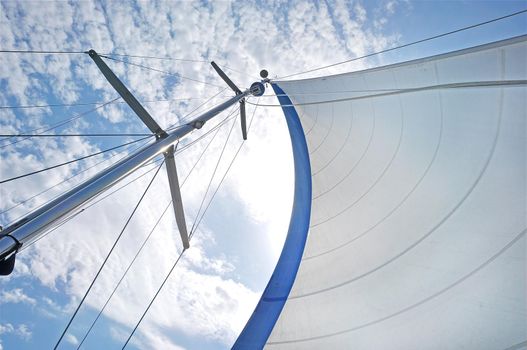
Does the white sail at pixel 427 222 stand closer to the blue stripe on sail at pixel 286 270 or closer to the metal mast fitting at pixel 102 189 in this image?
the blue stripe on sail at pixel 286 270

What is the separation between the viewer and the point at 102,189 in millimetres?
2074

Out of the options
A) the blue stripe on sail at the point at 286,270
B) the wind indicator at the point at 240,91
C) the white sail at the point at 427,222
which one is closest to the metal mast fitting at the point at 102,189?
the blue stripe on sail at the point at 286,270

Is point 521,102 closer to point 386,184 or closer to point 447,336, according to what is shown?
point 386,184

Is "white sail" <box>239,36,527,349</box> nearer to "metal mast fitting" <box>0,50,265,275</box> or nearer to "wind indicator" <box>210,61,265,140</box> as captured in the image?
"metal mast fitting" <box>0,50,265,275</box>

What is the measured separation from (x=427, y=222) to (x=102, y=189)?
2940 mm

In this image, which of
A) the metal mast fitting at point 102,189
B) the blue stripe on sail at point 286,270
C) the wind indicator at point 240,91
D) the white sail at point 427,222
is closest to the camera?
the metal mast fitting at point 102,189

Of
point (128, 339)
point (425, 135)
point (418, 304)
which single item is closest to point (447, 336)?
point (418, 304)

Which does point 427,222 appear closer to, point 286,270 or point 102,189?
point 286,270

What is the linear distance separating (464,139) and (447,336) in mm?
1876

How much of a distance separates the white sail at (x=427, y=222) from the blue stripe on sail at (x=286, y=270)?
0.09m

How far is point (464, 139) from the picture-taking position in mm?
2865

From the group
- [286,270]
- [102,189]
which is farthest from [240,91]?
[102,189]

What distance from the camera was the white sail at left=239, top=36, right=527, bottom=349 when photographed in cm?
210

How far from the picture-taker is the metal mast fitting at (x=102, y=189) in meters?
1.47
